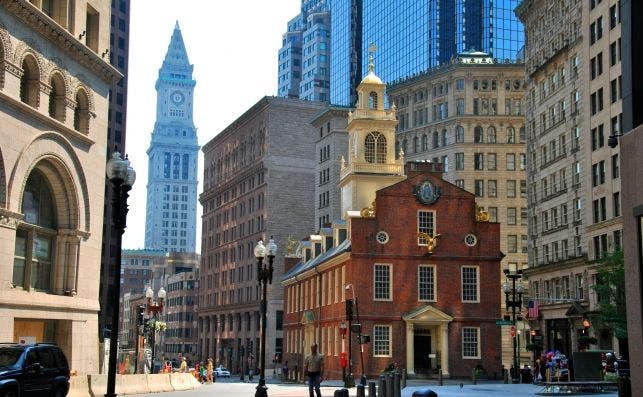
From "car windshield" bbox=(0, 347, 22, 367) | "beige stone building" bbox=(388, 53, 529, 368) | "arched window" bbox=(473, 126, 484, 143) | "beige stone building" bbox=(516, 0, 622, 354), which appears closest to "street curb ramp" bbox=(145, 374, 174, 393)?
"car windshield" bbox=(0, 347, 22, 367)

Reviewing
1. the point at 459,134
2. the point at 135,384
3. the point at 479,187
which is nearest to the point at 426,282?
the point at 135,384

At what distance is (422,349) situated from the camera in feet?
208

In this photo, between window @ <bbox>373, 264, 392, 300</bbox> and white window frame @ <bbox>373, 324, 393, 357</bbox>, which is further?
window @ <bbox>373, 264, 392, 300</bbox>

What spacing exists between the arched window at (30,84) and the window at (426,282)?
1356 inches

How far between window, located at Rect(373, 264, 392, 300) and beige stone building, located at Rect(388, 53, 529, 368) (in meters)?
53.6

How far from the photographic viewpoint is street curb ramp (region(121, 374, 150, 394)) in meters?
38.2

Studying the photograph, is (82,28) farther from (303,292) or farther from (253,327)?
(253,327)

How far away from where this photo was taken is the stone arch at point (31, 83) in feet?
117

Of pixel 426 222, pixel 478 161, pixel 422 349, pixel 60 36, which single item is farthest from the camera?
pixel 478 161

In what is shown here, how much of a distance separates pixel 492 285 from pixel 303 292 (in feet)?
73.6

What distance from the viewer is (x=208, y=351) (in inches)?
5625

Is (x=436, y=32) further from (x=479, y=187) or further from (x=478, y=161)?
(x=479, y=187)

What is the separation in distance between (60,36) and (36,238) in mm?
8335

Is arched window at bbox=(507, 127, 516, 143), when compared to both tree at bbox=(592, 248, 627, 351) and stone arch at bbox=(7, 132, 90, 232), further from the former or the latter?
stone arch at bbox=(7, 132, 90, 232)
